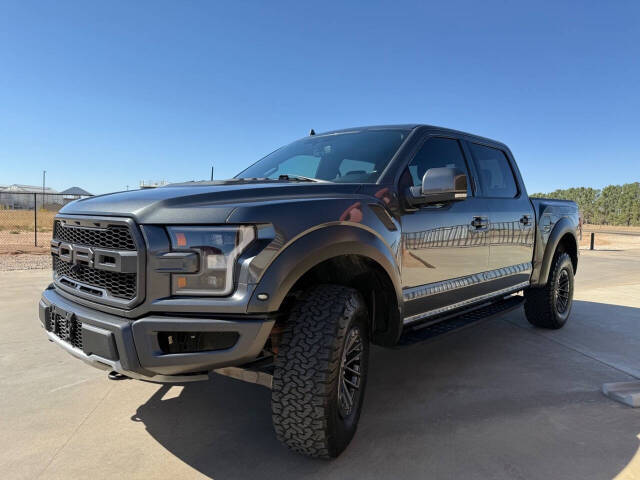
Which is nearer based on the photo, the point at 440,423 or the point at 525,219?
the point at 440,423

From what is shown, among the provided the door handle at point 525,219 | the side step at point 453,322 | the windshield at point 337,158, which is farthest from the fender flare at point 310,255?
the door handle at point 525,219

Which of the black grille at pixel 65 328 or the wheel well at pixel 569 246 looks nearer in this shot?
the black grille at pixel 65 328

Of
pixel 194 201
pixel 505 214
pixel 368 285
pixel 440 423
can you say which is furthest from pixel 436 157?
pixel 194 201

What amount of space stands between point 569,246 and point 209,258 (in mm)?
4809

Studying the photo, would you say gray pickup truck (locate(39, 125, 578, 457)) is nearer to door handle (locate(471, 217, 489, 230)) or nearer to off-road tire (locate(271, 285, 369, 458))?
off-road tire (locate(271, 285, 369, 458))

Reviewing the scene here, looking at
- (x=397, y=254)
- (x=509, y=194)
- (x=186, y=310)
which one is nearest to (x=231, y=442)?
(x=186, y=310)

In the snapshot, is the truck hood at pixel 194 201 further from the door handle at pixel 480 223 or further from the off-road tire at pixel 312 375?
the door handle at pixel 480 223

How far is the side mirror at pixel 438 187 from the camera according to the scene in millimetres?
2604

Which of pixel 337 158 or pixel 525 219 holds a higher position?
pixel 337 158

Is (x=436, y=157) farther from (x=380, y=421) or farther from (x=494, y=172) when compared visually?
(x=380, y=421)

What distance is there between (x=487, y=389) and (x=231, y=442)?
1817mm

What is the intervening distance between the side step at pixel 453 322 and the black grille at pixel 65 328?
1.79 metres

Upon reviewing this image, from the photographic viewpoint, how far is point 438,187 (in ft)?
8.58

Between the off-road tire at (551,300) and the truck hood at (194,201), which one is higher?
the truck hood at (194,201)
